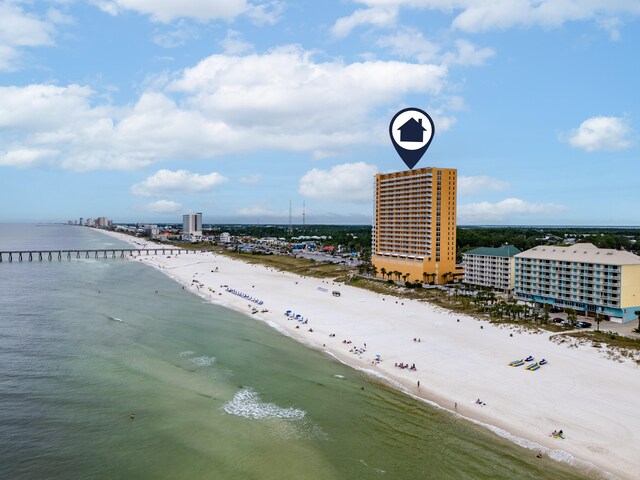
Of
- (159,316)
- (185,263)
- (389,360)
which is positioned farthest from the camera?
(185,263)

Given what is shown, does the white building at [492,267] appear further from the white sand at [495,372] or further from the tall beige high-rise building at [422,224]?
the white sand at [495,372]

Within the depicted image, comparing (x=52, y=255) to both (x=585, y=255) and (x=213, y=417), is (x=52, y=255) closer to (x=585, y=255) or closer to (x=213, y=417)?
(x=213, y=417)

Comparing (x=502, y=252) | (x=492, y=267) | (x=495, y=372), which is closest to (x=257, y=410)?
(x=495, y=372)

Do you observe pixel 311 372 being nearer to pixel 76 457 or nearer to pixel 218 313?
pixel 76 457

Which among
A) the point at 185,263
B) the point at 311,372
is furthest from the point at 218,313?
the point at 185,263

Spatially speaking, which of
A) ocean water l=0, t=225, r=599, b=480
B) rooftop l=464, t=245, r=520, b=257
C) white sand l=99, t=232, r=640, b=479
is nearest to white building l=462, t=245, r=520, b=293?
rooftop l=464, t=245, r=520, b=257

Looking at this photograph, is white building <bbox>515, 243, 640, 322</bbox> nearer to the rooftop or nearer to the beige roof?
the beige roof
